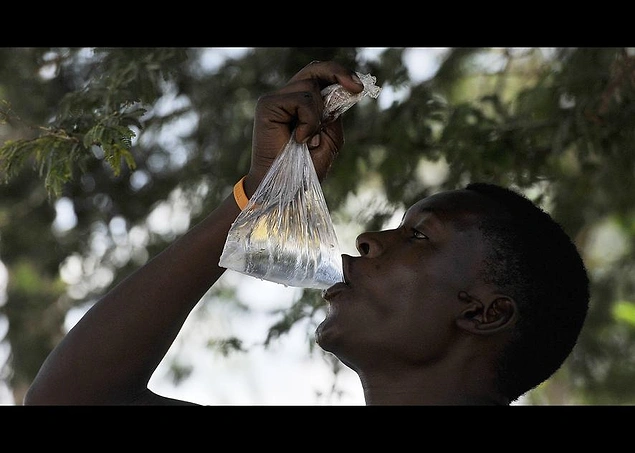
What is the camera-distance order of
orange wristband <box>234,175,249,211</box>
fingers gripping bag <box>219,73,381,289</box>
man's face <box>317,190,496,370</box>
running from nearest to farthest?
man's face <box>317,190,496,370</box> < fingers gripping bag <box>219,73,381,289</box> < orange wristband <box>234,175,249,211</box>

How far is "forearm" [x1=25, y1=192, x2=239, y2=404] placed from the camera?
7.90 ft

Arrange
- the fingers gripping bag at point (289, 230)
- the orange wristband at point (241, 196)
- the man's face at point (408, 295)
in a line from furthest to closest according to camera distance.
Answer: the orange wristband at point (241, 196) < the fingers gripping bag at point (289, 230) < the man's face at point (408, 295)

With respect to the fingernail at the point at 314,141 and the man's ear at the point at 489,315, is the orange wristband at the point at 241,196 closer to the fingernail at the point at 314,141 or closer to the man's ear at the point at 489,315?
the fingernail at the point at 314,141

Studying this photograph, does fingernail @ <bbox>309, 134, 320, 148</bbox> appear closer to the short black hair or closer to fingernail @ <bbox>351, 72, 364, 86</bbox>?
fingernail @ <bbox>351, 72, 364, 86</bbox>

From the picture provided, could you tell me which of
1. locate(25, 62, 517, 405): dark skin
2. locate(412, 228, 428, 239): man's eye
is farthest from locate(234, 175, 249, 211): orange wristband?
locate(412, 228, 428, 239): man's eye

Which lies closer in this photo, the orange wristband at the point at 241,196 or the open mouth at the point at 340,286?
the open mouth at the point at 340,286

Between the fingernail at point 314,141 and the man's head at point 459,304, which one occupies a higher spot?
the fingernail at point 314,141

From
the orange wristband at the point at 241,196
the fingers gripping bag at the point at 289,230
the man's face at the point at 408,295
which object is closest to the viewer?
the man's face at the point at 408,295

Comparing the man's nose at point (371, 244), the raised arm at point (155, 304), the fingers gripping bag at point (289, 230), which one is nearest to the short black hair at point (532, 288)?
the man's nose at point (371, 244)

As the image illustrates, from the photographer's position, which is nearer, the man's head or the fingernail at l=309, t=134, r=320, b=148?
the man's head

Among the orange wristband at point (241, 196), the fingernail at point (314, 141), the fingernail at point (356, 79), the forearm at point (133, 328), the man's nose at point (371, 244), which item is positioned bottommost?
the forearm at point (133, 328)

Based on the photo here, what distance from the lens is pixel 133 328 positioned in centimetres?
245

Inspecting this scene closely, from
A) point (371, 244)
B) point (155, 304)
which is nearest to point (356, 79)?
point (371, 244)

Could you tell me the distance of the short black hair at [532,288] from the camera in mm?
2254
